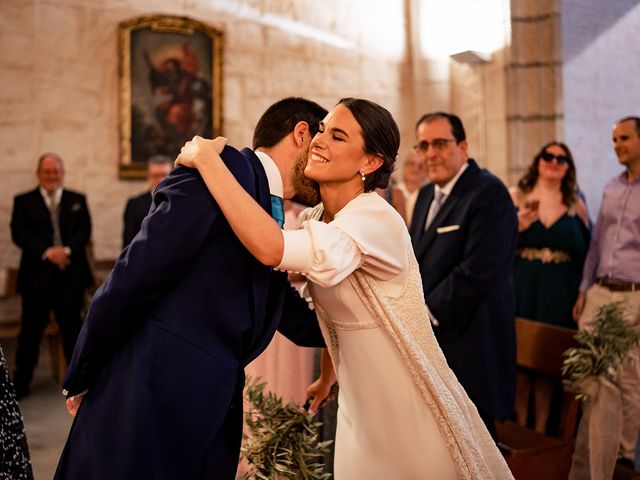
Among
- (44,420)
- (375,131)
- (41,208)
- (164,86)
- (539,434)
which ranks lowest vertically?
(44,420)

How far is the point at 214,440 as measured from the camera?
190 centimetres

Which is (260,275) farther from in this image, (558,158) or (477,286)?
(558,158)

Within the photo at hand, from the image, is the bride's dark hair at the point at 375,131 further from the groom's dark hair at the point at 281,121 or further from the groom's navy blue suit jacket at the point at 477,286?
the groom's navy blue suit jacket at the point at 477,286

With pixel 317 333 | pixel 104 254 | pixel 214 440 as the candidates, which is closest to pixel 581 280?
pixel 317 333

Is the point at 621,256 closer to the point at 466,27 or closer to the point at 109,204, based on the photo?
the point at 466,27

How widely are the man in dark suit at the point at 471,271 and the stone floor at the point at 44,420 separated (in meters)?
2.39

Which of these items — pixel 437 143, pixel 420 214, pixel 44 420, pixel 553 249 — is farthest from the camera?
pixel 44 420

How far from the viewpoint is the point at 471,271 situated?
3453mm

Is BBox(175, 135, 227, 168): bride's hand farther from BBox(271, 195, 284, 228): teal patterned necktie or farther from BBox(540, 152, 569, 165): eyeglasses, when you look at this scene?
BBox(540, 152, 569, 165): eyeglasses

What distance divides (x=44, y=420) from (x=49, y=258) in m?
1.51

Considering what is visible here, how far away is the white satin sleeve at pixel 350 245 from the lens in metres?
1.80

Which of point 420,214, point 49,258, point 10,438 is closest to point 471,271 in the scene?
point 420,214

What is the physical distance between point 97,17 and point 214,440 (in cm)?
637

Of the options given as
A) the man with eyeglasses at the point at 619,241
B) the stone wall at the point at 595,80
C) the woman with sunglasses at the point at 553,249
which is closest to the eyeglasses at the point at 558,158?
the woman with sunglasses at the point at 553,249
